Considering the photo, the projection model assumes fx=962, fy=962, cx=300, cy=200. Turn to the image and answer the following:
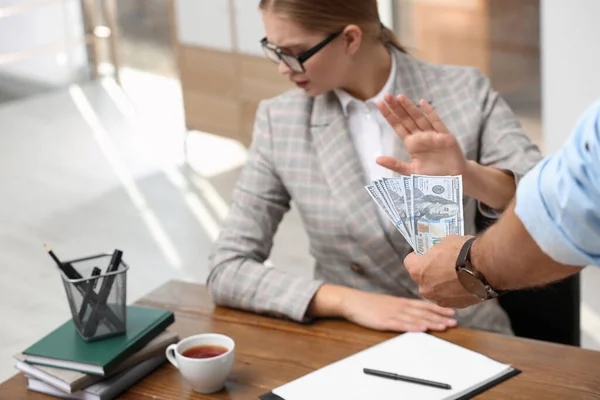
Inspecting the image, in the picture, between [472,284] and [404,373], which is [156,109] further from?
[472,284]

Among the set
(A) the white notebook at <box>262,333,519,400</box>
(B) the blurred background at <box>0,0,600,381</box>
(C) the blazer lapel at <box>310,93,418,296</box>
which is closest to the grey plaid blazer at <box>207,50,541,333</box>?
(C) the blazer lapel at <box>310,93,418,296</box>

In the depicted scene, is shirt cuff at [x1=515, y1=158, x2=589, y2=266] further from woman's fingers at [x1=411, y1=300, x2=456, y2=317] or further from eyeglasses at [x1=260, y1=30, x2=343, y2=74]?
eyeglasses at [x1=260, y1=30, x2=343, y2=74]

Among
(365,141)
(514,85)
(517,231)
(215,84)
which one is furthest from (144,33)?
(517,231)

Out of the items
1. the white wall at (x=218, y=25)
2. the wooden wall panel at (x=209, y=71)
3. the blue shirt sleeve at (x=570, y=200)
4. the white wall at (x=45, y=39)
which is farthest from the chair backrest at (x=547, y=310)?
Answer: the white wall at (x=45, y=39)

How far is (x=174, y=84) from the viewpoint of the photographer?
6.79 metres

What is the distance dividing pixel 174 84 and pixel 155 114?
1.23 feet

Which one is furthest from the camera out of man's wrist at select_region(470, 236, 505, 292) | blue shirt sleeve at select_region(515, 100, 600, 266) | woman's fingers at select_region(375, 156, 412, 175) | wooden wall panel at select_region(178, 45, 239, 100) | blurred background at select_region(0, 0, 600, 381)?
wooden wall panel at select_region(178, 45, 239, 100)

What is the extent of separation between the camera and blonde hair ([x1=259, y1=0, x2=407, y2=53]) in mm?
2148

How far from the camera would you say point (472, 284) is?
56.7 inches

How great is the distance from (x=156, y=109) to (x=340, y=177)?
454cm

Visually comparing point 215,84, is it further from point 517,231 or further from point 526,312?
point 517,231

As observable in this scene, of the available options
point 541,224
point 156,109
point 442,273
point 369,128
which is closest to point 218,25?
point 156,109

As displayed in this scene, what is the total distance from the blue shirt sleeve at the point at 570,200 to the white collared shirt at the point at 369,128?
3.50ft

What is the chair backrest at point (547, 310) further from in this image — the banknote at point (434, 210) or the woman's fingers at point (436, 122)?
the banknote at point (434, 210)
